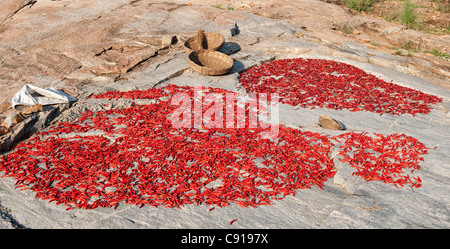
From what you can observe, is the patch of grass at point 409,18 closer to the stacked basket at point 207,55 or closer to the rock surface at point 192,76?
the rock surface at point 192,76

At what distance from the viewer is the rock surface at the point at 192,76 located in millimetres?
3943

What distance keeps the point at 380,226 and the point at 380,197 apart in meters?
0.69

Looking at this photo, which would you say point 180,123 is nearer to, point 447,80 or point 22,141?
point 22,141

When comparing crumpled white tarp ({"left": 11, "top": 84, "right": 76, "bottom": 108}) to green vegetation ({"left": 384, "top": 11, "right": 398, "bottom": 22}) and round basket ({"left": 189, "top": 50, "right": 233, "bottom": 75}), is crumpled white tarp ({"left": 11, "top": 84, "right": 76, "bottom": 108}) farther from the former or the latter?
green vegetation ({"left": 384, "top": 11, "right": 398, "bottom": 22})

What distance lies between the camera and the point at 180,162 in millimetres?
5004

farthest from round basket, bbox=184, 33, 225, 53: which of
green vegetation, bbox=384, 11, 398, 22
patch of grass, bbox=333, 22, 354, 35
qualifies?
green vegetation, bbox=384, 11, 398, 22

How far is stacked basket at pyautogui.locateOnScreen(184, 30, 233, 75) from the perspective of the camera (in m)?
8.79

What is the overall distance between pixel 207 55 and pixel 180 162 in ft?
18.1

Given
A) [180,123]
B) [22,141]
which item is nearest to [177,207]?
[180,123]

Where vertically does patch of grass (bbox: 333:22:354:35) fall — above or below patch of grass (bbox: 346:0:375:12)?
below

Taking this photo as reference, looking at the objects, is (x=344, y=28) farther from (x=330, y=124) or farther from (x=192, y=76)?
(x=330, y=124)

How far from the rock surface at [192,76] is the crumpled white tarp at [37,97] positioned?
1.01 feet

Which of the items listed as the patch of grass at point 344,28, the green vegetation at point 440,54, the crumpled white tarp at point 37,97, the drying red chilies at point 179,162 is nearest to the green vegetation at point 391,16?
the patch of grass at point 344,28

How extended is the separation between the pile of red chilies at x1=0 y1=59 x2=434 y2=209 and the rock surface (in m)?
0.20
